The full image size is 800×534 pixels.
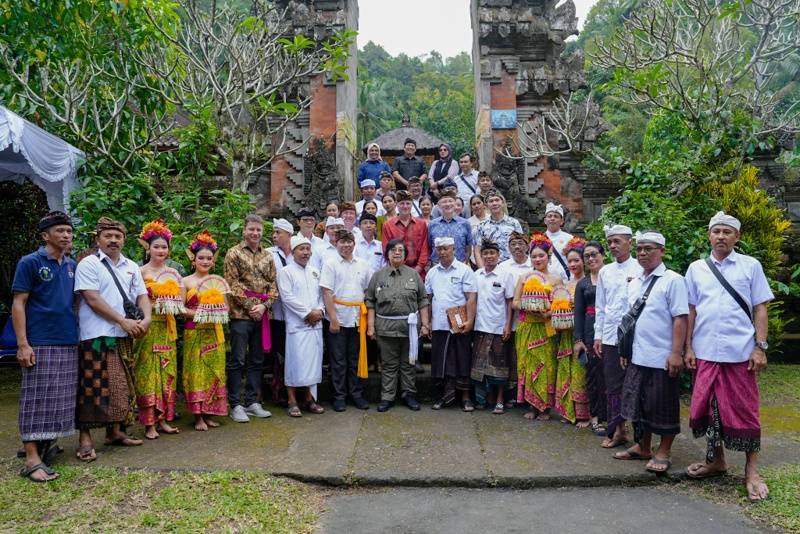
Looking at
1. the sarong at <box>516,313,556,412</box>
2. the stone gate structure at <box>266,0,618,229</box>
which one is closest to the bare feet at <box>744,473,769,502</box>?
the sarong at <box>516,313,556,412</box>

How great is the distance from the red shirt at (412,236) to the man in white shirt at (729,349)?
10.4 feet

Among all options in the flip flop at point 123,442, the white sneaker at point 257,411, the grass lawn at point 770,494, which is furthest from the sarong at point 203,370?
the grass lawn at point 770,494

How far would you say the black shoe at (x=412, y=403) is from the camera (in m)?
5.74

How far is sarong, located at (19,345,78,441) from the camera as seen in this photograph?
4055 millimetres

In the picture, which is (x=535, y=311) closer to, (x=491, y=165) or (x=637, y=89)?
(x=637, y=89)

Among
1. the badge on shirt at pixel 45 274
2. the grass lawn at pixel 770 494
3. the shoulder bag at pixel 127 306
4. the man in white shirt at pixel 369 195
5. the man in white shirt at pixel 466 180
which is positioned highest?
the man in white shirt at pixel 466 180

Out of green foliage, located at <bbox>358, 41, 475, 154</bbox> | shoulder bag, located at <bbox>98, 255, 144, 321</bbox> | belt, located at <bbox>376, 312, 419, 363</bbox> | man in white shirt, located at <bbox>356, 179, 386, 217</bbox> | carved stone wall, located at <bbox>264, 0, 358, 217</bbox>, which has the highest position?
green foliage, located at <bbox>358, 41, 475, 154</bbox>

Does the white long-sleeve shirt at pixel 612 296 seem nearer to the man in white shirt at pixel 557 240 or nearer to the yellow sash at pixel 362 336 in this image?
the man in white shirt at pixel 557 240

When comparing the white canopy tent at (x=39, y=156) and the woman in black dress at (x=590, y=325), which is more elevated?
the white canopy tent at (x=39, y=156)

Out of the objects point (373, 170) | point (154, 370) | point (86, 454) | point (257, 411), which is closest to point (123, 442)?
point (86, 454)

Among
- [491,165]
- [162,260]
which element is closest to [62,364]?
[162,260]

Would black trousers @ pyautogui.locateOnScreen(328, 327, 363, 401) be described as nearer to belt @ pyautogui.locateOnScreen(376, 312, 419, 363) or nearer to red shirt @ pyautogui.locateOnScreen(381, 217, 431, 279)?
belt @ pyautogui.locateOnScreen(376, 312, 419, 363)

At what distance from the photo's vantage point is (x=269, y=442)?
478cm

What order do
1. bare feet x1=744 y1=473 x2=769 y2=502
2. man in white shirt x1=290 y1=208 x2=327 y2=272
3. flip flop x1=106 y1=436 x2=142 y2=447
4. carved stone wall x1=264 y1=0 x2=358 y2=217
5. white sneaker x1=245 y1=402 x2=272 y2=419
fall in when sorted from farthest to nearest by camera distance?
carved stone wall x1=264 y1=0 x2=358 y2=217 → man in white shirt x1=290 y1=208 x2=327 y2=272 → white sneaker x1=245 y1=402 x2=272 y2=419 → flip flop x1=106 y1=436 x2=142 y2=447 → bare feet x1=744 y1=473 x2=769 y2=502
